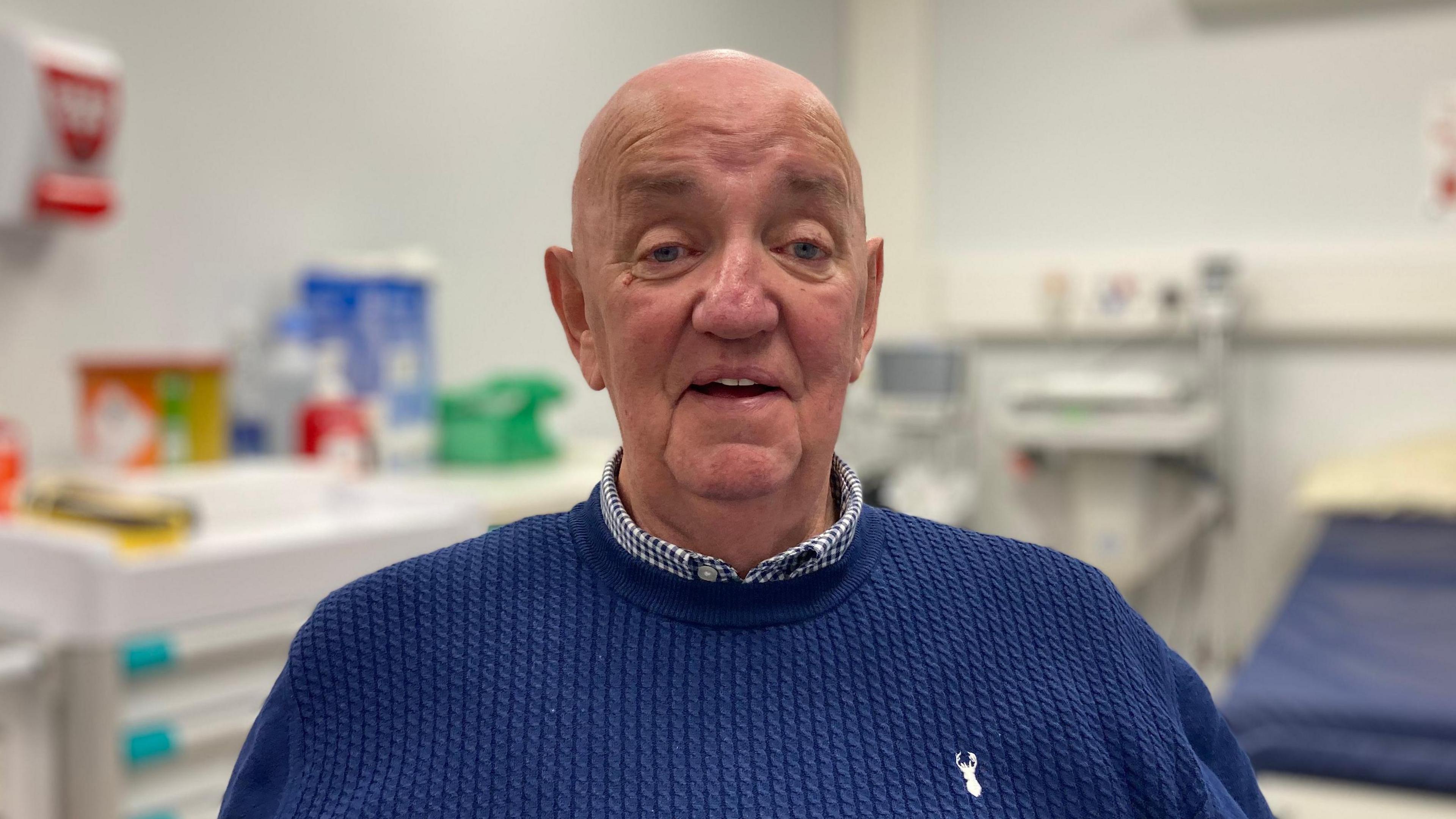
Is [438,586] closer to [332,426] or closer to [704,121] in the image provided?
[704,121]

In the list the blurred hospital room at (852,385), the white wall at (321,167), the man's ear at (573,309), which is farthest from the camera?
the white wall at (321,167)

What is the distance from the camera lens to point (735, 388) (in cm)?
70

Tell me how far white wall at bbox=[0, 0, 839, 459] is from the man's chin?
165 cm

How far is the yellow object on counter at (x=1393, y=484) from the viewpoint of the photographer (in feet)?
10.1

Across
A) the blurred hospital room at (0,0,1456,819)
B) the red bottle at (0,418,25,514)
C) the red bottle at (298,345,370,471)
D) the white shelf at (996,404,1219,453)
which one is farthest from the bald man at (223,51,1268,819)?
the white shelf at (996,404,1219,453)

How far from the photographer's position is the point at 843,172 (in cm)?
72

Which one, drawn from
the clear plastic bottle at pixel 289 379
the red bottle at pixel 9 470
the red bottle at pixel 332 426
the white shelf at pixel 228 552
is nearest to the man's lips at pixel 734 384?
the white shelf at pixel 228 552

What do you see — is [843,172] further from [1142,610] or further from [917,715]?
[1142,610]

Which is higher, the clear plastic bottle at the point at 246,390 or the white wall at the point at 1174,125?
the white wall at the point at 1174,125

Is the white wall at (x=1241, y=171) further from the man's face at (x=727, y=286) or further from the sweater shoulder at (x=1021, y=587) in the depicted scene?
the man's face at (x=727, y=286)

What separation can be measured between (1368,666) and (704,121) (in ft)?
6.14

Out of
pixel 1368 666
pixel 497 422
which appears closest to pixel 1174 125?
pixel 1368 666

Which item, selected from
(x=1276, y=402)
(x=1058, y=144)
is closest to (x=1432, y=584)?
(x=1276, y=402)

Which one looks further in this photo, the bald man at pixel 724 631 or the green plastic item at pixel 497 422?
the green plastic item at pixel 497 422
